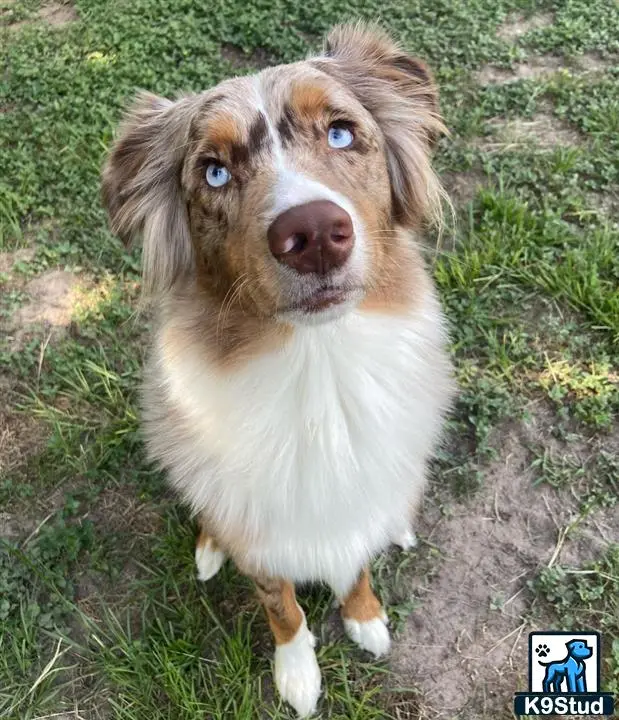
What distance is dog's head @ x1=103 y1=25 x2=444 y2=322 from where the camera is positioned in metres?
2.00

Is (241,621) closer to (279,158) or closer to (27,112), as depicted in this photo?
(279,158)

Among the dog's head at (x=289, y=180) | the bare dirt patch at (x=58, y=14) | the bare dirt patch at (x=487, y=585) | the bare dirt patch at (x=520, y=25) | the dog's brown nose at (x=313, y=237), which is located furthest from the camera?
the bare dirt patch at (x=58, y=14)

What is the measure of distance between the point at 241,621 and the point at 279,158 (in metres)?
1.99

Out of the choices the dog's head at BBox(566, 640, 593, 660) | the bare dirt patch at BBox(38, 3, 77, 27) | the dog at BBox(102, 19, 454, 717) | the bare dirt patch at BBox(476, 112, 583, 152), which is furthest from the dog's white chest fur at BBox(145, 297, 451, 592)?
the bare dirt patch at BBox(38, 3, 77, 27)

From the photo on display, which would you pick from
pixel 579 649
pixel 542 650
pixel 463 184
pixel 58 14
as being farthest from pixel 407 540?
pixel 58 14

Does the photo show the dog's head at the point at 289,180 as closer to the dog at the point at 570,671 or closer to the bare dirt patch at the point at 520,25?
the dog at the point at 570,671

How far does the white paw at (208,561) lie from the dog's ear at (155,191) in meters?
1.23

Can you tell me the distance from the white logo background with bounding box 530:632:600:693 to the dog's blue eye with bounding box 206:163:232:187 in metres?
Answer: 2.27

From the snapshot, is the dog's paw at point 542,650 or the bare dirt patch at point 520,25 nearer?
the dog's paw at point 542,650

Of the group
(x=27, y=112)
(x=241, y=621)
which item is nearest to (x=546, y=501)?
(x=241, y=621)

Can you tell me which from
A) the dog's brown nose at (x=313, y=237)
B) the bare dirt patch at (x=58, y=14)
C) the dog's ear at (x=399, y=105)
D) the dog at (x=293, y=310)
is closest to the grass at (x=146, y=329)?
the bare dirt patch at (x=58, y=14)

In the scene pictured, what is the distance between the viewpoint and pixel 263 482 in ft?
8.06

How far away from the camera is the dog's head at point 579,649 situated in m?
2.92

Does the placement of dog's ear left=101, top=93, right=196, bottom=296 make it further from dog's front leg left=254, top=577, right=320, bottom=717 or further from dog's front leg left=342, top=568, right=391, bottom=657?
dog's front leg left=342, top=568, right=391, bottom=657
